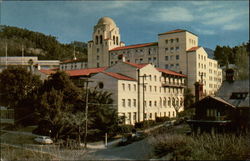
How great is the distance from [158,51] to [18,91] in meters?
3.74

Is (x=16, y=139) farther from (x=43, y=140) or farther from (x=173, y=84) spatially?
(x=173, y=84)

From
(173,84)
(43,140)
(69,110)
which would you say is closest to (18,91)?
(69,110)

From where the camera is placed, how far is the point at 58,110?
5.75 m

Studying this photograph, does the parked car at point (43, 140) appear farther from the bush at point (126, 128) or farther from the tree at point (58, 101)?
the bush at point (126, 128)

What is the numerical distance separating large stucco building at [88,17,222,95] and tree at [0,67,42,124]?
200cm

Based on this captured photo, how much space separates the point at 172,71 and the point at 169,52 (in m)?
0.52

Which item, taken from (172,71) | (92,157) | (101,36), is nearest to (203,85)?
(172,71)

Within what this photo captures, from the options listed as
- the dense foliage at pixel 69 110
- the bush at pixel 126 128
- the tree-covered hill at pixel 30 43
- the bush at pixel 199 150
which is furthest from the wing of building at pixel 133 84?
the bush at pixel 199 150

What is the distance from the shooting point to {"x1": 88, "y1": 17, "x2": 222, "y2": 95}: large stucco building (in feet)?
12.3

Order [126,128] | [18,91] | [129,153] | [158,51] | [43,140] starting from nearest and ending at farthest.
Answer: [129,153] < [158,51] < [43,140] < [18,91] < [126,128]

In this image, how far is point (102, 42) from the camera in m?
4.22

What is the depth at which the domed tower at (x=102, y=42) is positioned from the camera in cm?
347

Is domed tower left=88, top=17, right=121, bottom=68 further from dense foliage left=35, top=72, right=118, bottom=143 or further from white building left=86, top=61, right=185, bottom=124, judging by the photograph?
dense foliage left=35, top=72, right=118, bottom=143

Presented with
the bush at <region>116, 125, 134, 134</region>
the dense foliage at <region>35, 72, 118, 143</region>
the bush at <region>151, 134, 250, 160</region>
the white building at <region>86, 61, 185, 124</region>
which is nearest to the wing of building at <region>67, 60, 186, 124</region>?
the white building at <region>86, 61, 185, 124</region>
